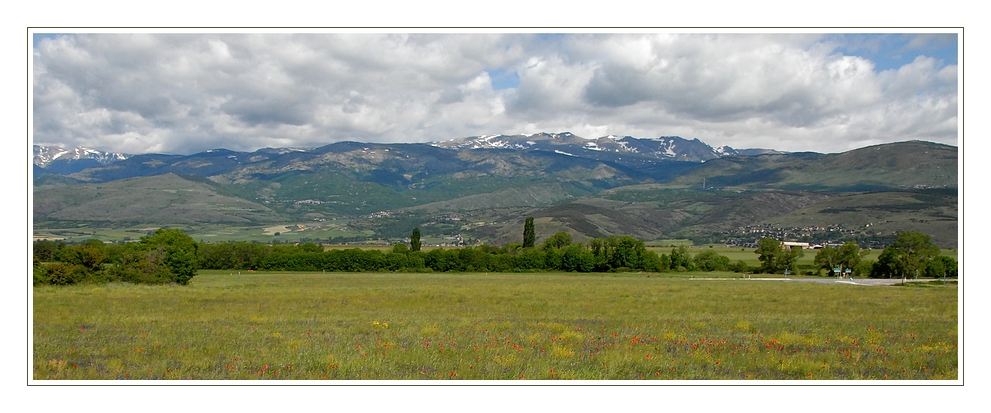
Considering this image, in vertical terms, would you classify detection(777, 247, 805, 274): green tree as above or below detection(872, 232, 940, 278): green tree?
below

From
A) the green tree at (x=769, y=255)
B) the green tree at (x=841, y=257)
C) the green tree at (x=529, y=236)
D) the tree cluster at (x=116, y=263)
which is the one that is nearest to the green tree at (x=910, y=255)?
the green tree at (x=841, y=257)

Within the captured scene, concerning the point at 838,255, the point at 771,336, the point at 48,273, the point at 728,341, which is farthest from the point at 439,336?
the point at 838,255

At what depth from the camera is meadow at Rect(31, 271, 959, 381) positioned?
1302 centimetres

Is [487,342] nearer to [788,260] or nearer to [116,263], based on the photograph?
[116,263]

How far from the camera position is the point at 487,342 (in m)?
16.0

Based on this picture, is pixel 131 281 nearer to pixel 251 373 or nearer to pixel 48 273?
pixel 48 273

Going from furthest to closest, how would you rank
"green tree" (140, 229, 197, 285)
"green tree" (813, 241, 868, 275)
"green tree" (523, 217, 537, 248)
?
"green tree" (523, 217, 537, 248) → "green tree" (813, 241, 868, 275) → "green tree" (140, 229, 197, 285)

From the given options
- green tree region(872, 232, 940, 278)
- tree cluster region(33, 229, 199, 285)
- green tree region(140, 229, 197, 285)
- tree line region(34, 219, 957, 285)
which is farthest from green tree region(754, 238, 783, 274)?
tree cluster region(33, 229, 199, 285)

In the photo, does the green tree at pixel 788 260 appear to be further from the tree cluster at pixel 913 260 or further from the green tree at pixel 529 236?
the green tree at pixel 529 236

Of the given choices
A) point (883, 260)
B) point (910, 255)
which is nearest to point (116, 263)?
point (910, 255)

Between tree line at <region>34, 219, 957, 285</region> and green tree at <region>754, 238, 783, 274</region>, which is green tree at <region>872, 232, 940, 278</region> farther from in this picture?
green tree at <region>754, 238, 783, 274</region>
